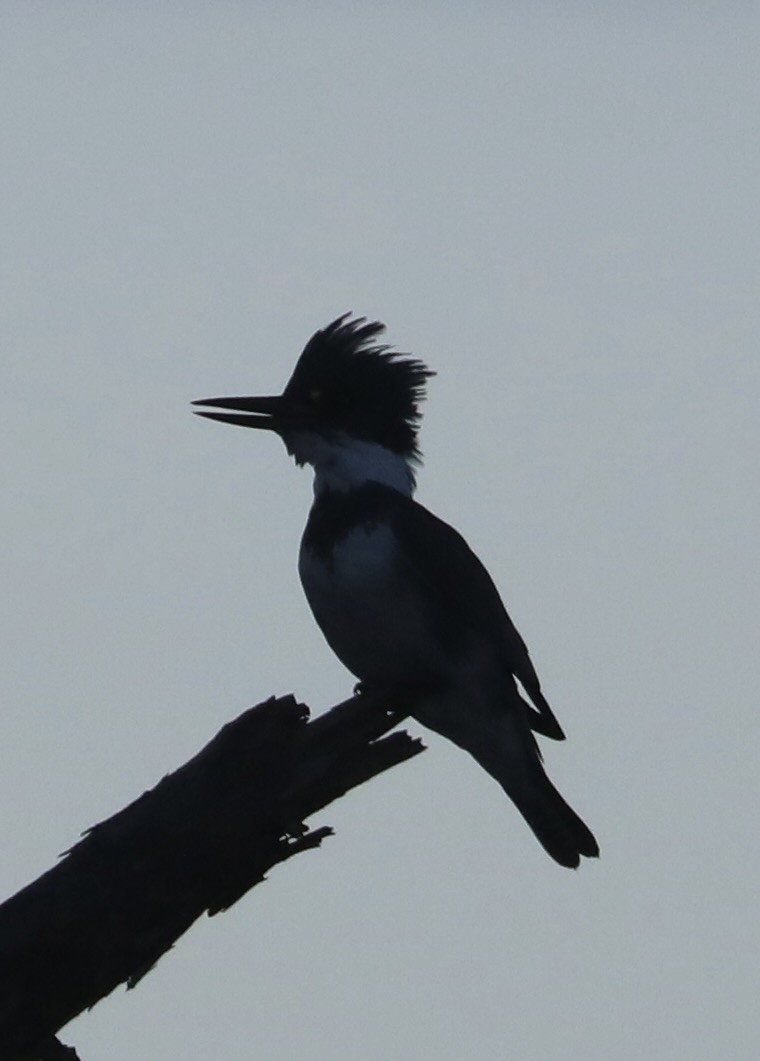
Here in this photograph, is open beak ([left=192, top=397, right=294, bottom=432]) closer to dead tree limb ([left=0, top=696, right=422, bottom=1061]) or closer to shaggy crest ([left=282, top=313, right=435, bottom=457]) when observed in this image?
shaggy crest ([left=282, top=313, right=435, bottom=457])

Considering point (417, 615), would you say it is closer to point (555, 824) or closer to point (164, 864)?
point (555, 824)

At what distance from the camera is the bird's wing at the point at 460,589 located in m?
5.83

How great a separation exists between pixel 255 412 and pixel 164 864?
2761 millimetres

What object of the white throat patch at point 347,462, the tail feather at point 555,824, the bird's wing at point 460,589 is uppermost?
the white throat patch at point 347,462

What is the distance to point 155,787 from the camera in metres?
4.26

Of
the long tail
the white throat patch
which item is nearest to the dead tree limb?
the long tail

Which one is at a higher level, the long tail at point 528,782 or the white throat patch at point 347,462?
the white throat patch at point 347,462

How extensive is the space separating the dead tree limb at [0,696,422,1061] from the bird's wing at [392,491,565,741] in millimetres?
1385

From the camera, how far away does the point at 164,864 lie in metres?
4.15

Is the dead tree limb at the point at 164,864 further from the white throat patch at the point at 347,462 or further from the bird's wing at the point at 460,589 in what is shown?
the white throat patch at the point at 347,462

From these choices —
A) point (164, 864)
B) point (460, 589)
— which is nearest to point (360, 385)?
point (460, 589)

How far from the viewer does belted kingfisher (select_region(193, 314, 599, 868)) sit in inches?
227

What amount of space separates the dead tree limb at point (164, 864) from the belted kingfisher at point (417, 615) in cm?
104

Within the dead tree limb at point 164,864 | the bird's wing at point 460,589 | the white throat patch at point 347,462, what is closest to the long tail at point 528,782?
the bird's wing at point 460,589
